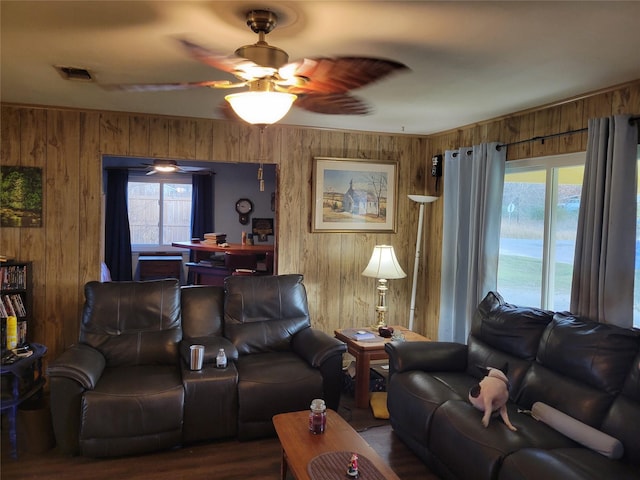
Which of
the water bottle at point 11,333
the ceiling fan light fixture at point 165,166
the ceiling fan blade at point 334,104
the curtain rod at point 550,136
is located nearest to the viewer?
the curtain rod at point 550,136

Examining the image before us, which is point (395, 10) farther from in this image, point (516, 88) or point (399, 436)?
point (399, 436)

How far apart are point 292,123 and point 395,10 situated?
8.91 ft

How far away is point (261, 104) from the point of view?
2.25 meters

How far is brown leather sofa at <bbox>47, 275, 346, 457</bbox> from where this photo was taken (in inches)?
117

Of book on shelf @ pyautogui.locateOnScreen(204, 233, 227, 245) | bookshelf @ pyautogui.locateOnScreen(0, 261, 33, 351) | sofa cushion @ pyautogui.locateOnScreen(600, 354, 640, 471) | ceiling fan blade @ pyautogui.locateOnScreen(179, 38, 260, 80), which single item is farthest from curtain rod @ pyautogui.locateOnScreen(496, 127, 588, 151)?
book on shelf @ pyautogui.locateOnScreen(204, 233, 227, 245)

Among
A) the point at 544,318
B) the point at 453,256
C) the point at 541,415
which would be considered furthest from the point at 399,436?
the point at 453,256

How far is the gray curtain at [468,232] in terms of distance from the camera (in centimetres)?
407

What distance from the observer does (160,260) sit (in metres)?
8.26

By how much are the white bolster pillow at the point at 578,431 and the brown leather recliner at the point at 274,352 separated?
55.7 inches

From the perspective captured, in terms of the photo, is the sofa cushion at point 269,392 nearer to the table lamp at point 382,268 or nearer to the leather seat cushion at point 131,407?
the leather seat cushion at point 131,407

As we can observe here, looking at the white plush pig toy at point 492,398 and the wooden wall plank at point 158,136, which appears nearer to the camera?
the white plush pig toy at point 492,398

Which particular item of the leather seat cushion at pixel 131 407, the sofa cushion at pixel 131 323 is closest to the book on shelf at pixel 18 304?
the sofa cushion at pixel 131 323

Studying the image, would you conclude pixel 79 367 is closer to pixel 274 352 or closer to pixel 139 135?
pixel 274 352

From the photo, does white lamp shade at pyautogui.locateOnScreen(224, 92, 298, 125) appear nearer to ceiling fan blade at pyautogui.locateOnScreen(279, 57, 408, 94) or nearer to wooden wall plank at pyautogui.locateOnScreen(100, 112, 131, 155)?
ceiling fan blade at pyautogui.locateOnScreen(279, 57, 408, 94)
